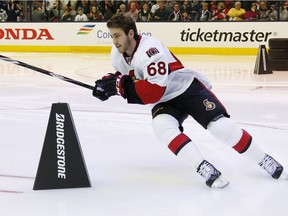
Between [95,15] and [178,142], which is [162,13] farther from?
[178,142]

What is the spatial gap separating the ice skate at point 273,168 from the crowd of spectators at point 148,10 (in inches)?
399

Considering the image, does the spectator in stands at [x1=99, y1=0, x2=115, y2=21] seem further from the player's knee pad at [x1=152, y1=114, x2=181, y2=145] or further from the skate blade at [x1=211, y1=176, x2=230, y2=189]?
the skate blade at [x1=211, y1=176, x2=230, y2=189]

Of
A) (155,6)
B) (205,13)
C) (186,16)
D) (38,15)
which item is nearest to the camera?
(205,13)

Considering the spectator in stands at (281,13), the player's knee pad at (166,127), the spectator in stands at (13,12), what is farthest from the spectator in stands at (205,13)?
the player's knee pad at (166,127)

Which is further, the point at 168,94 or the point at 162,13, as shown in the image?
the point at 162,13

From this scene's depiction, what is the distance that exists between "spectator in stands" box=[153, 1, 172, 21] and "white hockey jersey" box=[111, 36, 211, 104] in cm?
1088

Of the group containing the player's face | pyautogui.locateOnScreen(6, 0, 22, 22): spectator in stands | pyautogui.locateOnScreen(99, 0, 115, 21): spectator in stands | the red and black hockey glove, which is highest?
the player's face

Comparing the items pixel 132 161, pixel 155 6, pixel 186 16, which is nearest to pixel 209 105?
pixel 132 161

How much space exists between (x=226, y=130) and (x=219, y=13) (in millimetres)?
10784

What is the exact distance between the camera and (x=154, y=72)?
3287 millimetres

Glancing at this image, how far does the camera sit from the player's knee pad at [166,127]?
3.37 meters

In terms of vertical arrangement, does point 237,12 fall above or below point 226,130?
below

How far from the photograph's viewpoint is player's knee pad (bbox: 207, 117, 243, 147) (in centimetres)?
344

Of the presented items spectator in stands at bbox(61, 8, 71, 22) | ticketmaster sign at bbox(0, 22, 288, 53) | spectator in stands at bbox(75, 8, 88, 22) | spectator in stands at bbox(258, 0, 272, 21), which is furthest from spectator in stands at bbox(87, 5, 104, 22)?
spectator in stands at bbox(258, 0, 272, 21)
